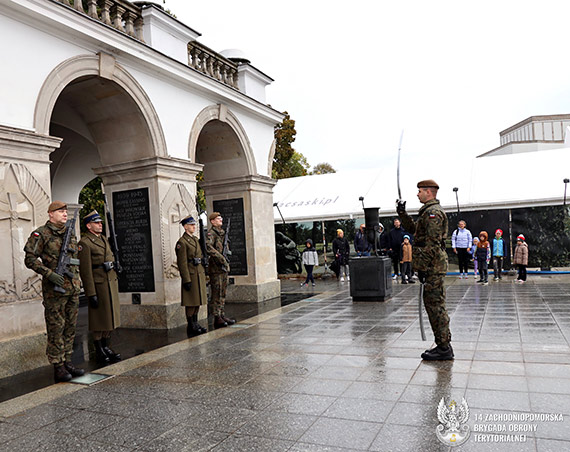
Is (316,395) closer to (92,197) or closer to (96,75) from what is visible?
(96,75)

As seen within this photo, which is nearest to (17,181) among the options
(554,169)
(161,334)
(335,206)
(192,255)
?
(192,255)

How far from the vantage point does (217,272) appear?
7852 millimetres

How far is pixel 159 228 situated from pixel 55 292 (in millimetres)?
3192

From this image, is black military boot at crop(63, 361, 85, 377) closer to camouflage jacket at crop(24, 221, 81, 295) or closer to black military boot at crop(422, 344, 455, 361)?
camouflage jacket at crop(24, 221, 81, 295)

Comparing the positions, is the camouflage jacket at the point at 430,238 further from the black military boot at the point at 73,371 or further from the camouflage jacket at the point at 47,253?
the black military boot at the point at 73,371

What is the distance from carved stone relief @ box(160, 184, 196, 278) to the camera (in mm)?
8141

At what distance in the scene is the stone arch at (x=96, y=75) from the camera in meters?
6.12

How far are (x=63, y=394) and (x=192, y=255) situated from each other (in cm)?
307

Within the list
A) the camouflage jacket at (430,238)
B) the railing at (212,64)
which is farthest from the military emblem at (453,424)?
the railing at (212,64)

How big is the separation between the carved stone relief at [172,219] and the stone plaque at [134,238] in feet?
0.94

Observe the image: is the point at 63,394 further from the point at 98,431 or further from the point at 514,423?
the point at 514,423

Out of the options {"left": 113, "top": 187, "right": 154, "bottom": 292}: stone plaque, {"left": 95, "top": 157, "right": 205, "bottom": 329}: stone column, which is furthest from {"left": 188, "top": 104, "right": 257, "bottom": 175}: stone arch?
{"left": 113, "top": 187, "right": 154, "bottom": 292}: stone plaque

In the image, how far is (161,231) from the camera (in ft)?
26.6

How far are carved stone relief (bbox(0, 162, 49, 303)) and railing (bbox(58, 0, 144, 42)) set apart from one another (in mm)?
2808
